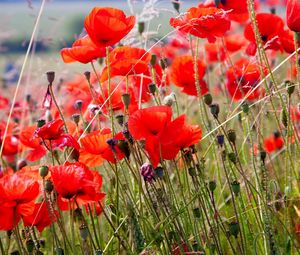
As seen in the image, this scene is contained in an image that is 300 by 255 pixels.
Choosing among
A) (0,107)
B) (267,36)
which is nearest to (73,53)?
(267,36)

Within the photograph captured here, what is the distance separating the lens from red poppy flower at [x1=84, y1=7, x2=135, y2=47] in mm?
1606

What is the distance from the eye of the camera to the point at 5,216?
144 centimetres

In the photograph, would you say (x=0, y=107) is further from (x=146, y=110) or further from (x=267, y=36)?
(x=146, y=110)

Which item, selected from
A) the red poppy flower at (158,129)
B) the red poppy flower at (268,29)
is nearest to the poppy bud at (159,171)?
the red poppy flower at (158,129)

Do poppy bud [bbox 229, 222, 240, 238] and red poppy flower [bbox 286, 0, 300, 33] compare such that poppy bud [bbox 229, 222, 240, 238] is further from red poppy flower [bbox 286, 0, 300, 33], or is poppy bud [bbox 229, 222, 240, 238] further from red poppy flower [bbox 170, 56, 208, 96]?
red poppy flower [bbox 170, 56, 208, 96]

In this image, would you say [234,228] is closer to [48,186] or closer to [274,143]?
[48,186]

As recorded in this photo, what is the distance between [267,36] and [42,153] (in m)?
0.68

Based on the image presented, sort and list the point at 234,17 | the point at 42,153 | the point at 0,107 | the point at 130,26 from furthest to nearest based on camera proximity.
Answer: the point at 0,107 → the point at 234,17 → the point at 42,153 → the point at 130,26

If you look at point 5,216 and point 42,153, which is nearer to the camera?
point 5,216

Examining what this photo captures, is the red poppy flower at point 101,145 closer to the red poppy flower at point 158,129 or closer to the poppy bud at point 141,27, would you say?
the red poppy flower at point 158,129

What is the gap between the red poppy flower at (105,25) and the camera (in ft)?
5.27

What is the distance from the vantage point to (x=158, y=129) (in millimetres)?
1450

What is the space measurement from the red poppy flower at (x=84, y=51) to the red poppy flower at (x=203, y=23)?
0.18 m

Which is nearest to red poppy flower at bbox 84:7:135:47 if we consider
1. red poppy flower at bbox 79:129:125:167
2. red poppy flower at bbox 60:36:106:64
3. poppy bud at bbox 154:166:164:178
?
red poppy flower at bbox 60:36:106:64
